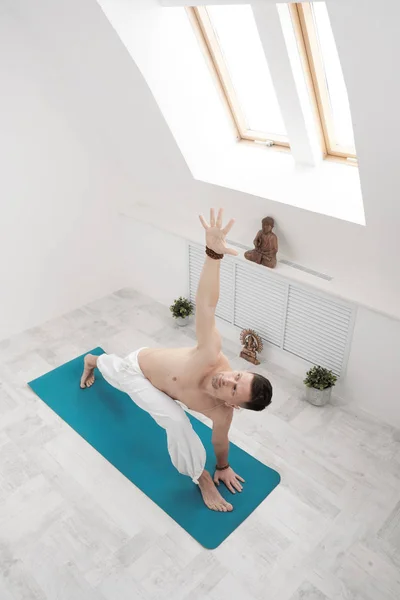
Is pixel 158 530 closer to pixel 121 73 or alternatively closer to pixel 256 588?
pixel 256 588

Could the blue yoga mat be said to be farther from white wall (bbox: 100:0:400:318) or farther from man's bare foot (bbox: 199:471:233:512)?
white wall (bbox: 100:0:400:318)

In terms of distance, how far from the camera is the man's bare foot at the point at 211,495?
8.79 feet

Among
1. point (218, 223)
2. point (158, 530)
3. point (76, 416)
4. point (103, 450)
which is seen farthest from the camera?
point (76, 416)

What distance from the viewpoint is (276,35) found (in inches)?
94.7

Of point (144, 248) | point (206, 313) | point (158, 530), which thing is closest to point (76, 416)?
point (158, 530)

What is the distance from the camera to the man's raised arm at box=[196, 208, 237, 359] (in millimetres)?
2236

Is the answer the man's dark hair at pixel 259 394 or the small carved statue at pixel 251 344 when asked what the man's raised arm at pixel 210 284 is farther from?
the small carved statue at pixel 251 344

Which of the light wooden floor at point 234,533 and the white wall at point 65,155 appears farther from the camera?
the white wall at point 65,155

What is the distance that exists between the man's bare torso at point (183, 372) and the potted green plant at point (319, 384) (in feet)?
3.13

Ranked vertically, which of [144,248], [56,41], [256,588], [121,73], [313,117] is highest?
[56,41]

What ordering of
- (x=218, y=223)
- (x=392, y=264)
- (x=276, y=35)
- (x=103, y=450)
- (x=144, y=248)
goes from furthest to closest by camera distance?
1. (x=144, y=248)
2. (x=103, y=450)
3. (x=392, y=264)
4. (x=276, y=35)
5. (x=218, y=223)

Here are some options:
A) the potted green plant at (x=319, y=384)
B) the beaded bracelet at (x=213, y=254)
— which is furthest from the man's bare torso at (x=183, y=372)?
the potted green plant at (x=319, y=384)

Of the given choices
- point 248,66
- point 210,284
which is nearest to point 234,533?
point 210,284

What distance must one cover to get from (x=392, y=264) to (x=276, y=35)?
140 centimetres
